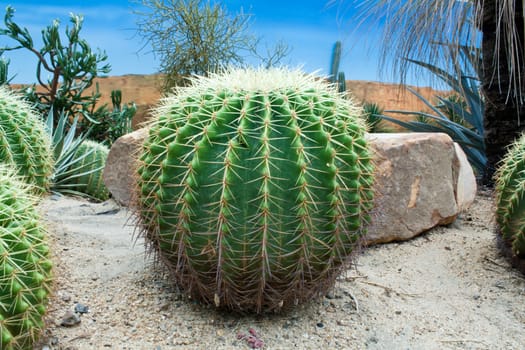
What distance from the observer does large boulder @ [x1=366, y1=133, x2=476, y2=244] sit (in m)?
3.43

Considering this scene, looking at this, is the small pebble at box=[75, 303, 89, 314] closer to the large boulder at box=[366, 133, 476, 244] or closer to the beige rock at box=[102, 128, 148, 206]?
the large boulder at box=[366, 133, 476, 244]

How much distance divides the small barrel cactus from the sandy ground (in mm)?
195

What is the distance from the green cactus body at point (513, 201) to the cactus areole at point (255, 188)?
1.14m

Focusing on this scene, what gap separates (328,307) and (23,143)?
227cm

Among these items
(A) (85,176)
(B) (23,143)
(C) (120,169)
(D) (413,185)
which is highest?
(B) (23,143)

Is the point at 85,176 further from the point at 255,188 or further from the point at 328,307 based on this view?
the point at 255,188

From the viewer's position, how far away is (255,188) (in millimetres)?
1927

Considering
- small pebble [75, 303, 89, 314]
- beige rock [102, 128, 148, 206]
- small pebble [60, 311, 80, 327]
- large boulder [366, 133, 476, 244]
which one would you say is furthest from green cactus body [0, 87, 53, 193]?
large boulder [366, 133, 476, 244]

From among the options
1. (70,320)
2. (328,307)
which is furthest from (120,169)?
(328,307)

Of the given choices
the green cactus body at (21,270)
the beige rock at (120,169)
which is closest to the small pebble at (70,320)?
the green cactus body at (21,270)

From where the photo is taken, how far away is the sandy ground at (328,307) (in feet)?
7.02

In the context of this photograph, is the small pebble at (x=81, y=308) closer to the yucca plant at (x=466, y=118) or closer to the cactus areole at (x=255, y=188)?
the cactus areole at (x=255, y=188)

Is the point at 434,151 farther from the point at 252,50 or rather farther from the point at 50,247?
the point at 252,50

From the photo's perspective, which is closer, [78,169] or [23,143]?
[23,143]
